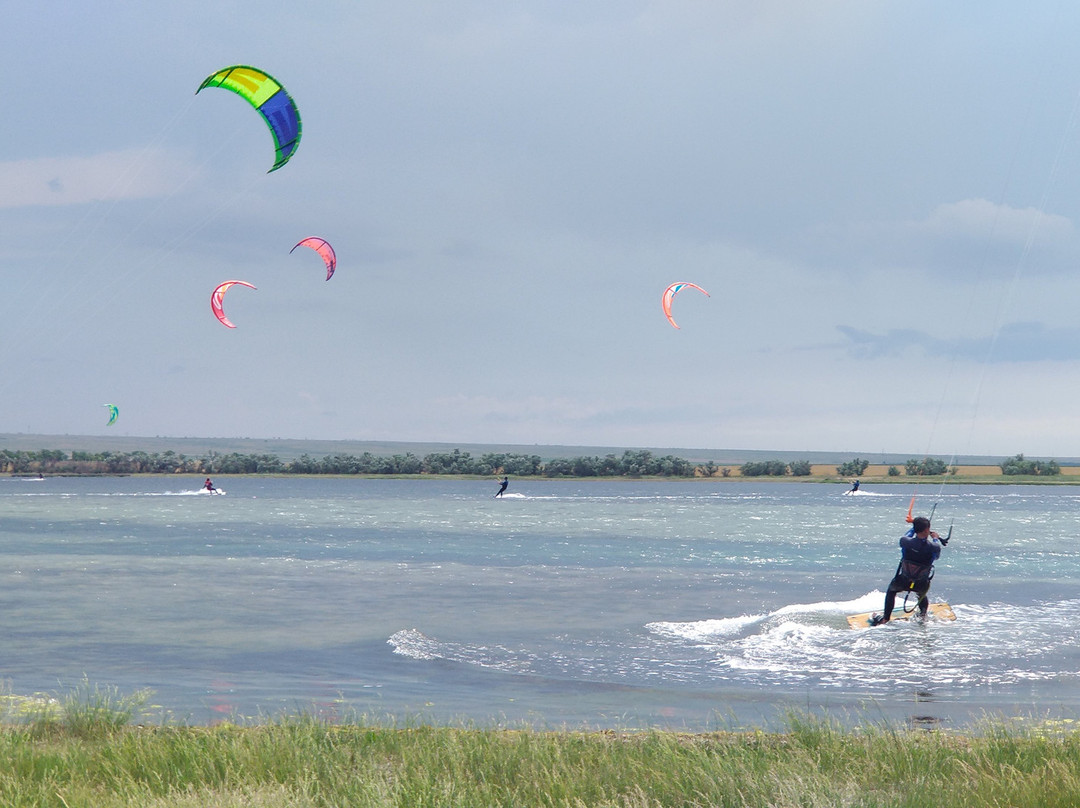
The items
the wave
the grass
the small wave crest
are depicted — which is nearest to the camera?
the grass

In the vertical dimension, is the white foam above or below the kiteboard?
below

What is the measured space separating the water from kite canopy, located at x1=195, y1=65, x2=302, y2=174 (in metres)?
7.95

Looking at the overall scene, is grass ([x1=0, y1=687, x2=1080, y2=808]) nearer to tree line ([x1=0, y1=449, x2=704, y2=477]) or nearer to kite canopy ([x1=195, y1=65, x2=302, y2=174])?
kite canopy ([x1=195, y1=65, x2=302, y2=174])

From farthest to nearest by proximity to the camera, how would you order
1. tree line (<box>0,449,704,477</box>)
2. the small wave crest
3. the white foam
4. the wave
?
tree line (<box>0,449,704,477</box>) < the white foam < the small wave crest < the wave

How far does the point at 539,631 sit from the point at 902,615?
20.3 feet

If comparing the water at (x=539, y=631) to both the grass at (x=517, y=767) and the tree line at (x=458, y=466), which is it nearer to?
the grass at (x=517, y=767)

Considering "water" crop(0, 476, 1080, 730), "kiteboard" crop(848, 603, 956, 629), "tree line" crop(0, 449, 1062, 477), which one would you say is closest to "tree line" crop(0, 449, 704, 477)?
"tree line" crop(0, 449, 1062, 477)

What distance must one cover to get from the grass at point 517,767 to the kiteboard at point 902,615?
325 inches

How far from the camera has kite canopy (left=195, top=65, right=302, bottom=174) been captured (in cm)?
1675

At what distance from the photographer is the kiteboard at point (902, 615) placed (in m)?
16.8

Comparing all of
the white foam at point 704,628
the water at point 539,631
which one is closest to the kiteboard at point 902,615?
the water at point 539,631

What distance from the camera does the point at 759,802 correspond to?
19.3ft

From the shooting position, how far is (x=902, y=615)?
17344 millimetres

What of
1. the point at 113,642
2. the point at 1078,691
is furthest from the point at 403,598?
the point at 1078,691
